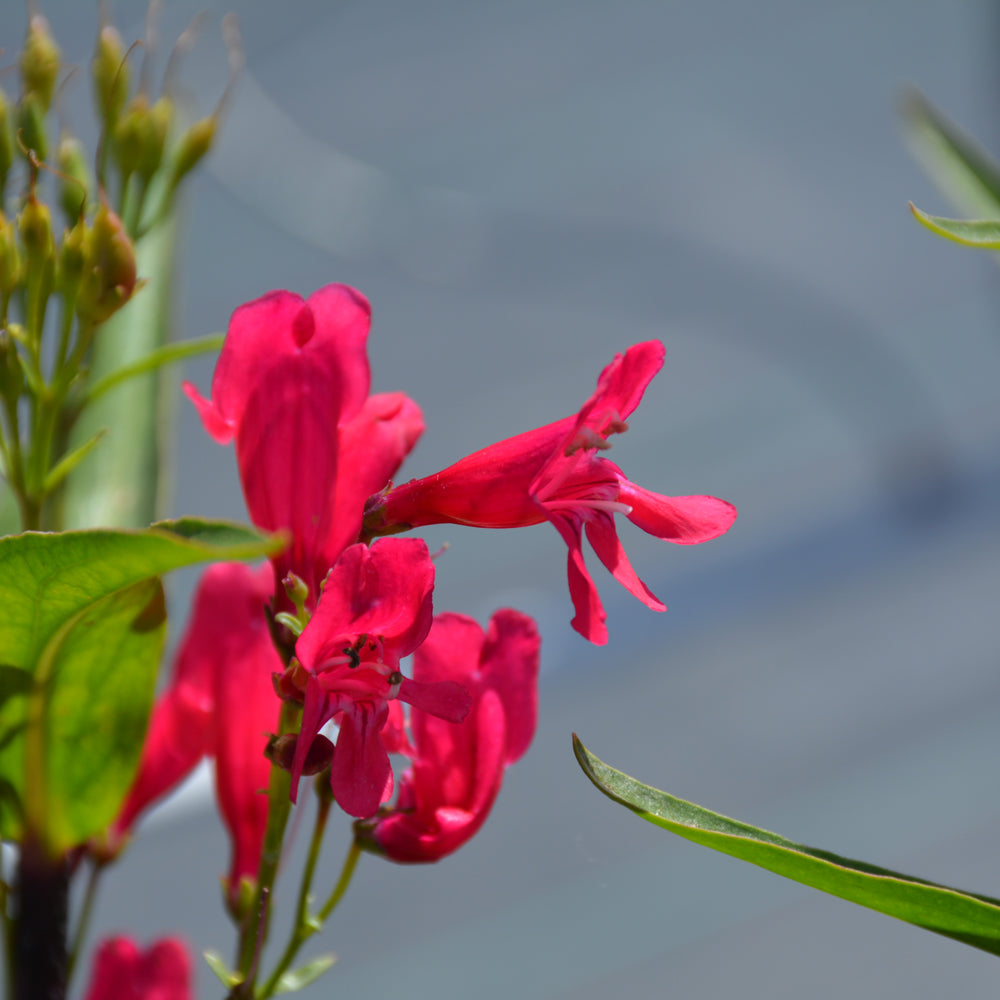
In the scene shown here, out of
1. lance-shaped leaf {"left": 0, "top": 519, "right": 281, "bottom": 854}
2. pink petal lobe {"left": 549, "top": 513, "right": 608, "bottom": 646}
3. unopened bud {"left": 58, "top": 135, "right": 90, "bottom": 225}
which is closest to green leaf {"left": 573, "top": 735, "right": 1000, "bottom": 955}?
pink petal lobe {"left": 549, "top": 513, "right": 608, "bottom": 646}

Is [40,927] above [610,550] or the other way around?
the other way around

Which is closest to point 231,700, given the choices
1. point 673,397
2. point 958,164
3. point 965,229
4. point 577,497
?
point 577,497

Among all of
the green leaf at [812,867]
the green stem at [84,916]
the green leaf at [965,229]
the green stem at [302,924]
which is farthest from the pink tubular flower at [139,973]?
the green leaf at [965,229]

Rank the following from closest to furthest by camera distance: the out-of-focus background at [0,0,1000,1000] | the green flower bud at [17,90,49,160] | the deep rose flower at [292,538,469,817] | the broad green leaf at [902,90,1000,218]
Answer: the deep rose flower at [292,538,469,817] < the green flower bud at [17,90,49,160] < the broad green leaf at [902,90,1000,218] < the out-of-focus background at [0,0,1000,1000]

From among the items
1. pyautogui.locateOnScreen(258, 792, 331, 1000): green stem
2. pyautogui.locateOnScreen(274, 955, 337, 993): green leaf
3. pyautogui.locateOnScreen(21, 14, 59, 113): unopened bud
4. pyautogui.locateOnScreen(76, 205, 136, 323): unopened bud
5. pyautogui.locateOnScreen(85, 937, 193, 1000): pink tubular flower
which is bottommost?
pyautogui.locateOnScreen(85, 937, 193, 1000): pink tubular flower

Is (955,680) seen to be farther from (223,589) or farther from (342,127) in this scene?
(223,589)

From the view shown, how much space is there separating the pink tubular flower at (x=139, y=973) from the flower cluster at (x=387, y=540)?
0.19m

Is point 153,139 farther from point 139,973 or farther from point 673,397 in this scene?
point 673,397

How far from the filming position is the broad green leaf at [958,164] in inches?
21.1

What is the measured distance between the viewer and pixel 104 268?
13.5 inches

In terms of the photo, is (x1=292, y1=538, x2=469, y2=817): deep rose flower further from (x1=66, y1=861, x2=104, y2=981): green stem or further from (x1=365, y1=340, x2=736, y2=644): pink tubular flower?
(x1=66, y1=861, x2=104, y2=981): green stem

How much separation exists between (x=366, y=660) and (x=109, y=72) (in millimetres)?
257

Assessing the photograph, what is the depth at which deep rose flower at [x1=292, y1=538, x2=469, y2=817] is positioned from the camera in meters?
0.28

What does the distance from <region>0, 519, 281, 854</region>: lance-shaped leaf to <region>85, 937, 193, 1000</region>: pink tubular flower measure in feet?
0.35
